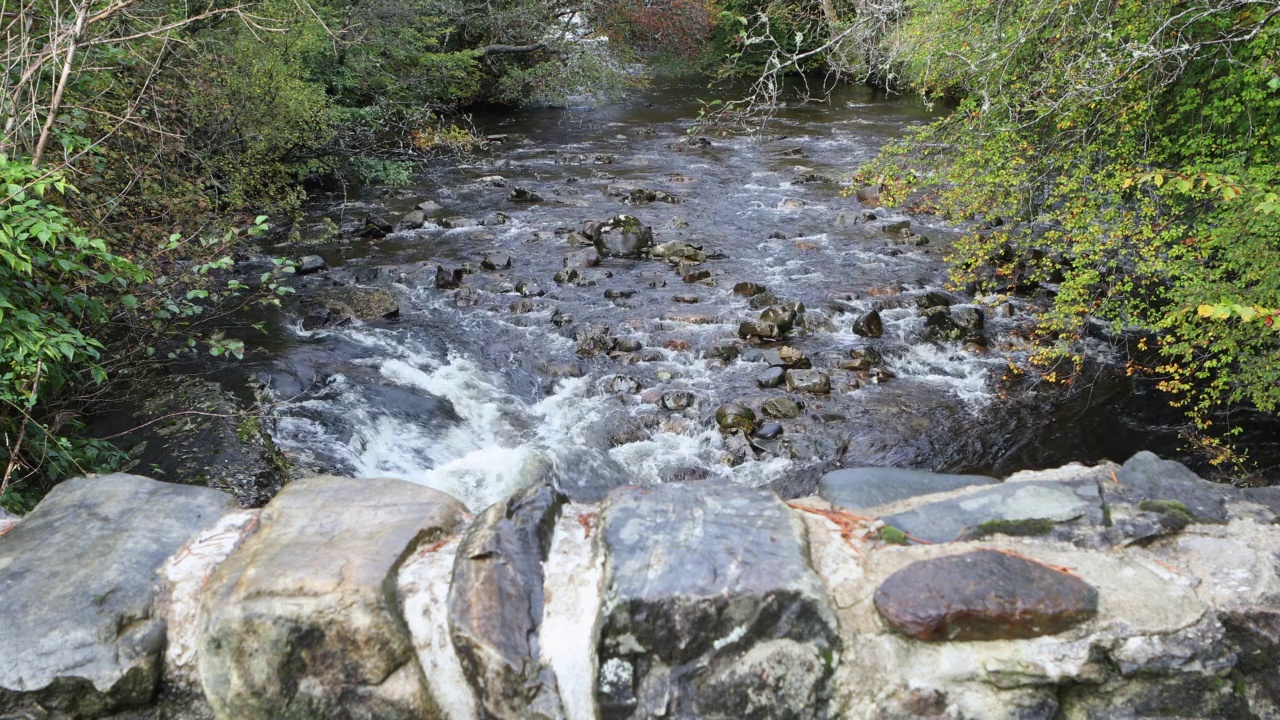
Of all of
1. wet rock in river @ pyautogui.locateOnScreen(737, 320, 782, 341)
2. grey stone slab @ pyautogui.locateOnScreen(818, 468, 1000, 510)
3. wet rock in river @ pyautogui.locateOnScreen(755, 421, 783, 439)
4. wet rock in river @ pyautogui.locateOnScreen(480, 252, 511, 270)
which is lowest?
wet rock in river @ pyautogui.locateOnScreen(755, 421, 783, 439)

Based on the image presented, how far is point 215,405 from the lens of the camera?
22.3 feet

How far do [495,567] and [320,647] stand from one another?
64 centimetres

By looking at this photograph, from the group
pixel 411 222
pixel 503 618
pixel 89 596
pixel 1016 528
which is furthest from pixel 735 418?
pixel 411 222

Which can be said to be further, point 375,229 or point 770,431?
point 375,229

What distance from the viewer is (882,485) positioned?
3.96 m

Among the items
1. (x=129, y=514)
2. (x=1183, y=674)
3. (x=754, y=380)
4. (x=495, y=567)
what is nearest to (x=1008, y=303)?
(x=754, y=380)

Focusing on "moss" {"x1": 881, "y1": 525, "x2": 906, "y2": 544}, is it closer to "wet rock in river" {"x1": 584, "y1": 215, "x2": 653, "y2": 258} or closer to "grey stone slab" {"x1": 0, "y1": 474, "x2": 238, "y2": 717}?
"grey stone slab" {"x1": 0, "y1": 474, "x2": 238, "y2": 717}

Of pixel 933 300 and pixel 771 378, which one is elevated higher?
pixel 933 300

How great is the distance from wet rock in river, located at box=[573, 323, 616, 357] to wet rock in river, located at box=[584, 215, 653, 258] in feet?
8.39

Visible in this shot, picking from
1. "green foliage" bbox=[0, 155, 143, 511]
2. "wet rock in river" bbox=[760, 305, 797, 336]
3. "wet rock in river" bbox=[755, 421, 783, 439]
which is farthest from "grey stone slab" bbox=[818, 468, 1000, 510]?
"wet rock in river" bbox=[760, 305, 797, 336]

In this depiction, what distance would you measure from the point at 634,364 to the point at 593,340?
0.69 metres

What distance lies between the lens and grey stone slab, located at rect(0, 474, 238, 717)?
2738 millimetres

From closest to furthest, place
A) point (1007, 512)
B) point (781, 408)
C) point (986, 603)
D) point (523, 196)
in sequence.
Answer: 1. point (986, 603)
2. point (1007, 512)
3. point (781, 408)
4. point (523, 196)

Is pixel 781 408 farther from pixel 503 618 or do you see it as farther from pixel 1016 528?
pixel 503 618
